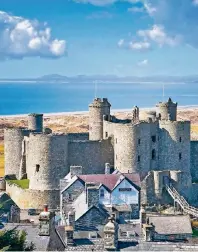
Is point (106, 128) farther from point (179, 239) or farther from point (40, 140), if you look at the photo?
point (179, 239)

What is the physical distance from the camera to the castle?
4262cm

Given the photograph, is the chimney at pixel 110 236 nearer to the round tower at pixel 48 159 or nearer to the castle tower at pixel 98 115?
the round tower at pixel 48 159

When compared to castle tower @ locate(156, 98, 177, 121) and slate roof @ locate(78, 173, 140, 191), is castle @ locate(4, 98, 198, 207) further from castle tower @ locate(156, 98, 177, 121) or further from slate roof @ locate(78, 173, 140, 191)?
slate roof @ locate(78, 173, 140, 191)

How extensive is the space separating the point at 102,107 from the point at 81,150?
4501 mm

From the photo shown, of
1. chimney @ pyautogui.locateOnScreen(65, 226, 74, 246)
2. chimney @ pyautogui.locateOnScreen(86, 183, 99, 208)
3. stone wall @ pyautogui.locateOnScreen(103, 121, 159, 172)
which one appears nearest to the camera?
chimney @ pyautogui.locateOnScreen(65, 226, 74, 246)

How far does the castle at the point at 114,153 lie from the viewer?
42.6 m

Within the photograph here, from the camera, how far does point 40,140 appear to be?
42531 millimetres

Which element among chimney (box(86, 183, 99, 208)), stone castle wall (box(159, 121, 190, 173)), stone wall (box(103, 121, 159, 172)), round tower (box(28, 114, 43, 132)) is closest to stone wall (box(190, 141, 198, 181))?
stone castle wall (box(159, 121, 190, 173))

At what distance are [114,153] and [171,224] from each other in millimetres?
12532

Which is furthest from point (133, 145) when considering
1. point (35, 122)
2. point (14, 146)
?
point (14, 146)

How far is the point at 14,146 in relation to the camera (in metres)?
47.1

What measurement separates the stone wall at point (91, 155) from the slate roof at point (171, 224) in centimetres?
1123

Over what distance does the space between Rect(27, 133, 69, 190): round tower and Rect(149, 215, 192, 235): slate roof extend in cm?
1089

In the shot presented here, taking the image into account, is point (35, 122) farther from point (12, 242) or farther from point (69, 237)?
point (12, 242)
